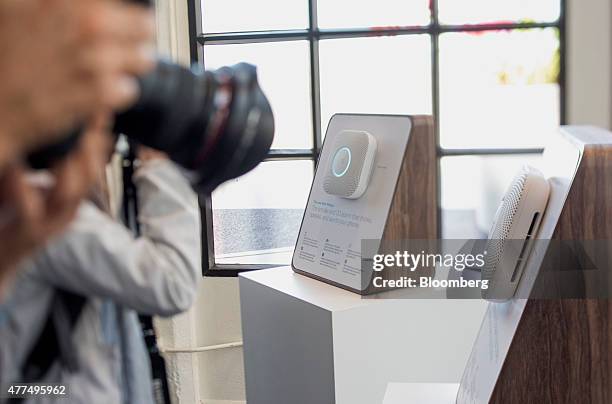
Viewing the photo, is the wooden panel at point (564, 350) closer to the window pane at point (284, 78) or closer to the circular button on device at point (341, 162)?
the circular button on device at point (341, 162)

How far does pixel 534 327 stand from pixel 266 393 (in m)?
1.12

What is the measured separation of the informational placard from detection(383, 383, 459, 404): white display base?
0.31m

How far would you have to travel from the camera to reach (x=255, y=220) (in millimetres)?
3123

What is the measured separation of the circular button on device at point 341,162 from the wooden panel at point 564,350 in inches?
34.8

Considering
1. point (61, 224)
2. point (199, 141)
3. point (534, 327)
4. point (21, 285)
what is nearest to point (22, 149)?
point (61, 224)

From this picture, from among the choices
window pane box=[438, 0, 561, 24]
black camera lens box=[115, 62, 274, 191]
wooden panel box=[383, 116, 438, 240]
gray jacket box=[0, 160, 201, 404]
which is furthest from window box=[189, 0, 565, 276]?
black camera lens box=[115, 62, 274, 191]

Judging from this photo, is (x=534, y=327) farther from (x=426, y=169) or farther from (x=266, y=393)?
(x=266, y=393)

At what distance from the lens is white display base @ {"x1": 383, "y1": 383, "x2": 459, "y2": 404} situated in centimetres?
185

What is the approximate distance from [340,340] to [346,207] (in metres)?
0.36

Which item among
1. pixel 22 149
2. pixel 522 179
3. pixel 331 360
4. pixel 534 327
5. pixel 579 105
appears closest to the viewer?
pixel 22 149

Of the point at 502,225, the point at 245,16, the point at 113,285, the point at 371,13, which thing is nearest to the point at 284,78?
the point at 245,16

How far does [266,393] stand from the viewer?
2.34 metres

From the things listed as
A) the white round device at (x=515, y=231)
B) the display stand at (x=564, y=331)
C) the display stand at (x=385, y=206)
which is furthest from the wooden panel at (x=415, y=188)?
the display stand at (x=564, y=331)

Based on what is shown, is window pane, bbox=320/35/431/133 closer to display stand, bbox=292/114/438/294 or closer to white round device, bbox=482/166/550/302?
display stand, bbox=292/114/438/294
